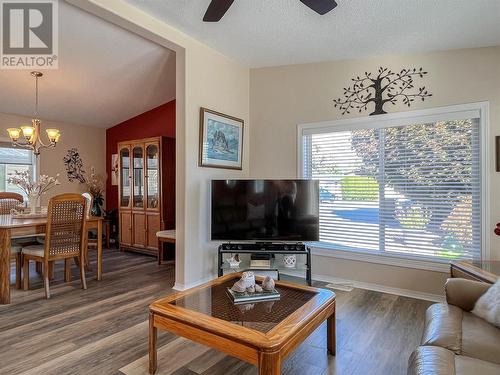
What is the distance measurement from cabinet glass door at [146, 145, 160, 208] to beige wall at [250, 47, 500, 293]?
1697 mm

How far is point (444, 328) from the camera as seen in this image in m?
1.58

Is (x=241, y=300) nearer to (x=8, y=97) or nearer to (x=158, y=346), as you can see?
(x=158, y=346)

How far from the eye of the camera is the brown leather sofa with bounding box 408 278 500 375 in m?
1.27

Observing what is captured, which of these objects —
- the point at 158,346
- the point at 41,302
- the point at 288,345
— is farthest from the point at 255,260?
the point at 41,302

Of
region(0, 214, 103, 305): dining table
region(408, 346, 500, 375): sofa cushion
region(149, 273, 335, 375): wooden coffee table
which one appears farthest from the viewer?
region(0, 214, 103, 305): dining table

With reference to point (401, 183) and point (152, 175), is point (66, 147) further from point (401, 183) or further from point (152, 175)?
point (401, 183)

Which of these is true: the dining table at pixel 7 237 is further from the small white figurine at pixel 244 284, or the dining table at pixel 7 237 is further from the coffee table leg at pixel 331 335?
the coffee table leg at pixel 331 335

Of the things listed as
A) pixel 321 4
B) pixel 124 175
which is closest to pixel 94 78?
pixel 124 175

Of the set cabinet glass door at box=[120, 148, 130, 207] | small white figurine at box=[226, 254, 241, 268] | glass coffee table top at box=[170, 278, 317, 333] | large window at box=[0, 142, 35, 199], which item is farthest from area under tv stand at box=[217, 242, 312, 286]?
large window at box=[0, 142, 35, 199]

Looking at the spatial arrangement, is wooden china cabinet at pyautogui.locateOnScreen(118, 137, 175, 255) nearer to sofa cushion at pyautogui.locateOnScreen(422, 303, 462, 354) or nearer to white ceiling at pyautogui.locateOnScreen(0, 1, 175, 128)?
white ceiling at pyautogui.locateOnScreen(0, 1, 175, 128)

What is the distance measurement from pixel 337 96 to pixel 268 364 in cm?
315

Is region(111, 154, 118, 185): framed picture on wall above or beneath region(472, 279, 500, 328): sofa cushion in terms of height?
above

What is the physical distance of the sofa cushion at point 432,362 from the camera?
1238mm

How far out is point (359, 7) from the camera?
8.42 ft
